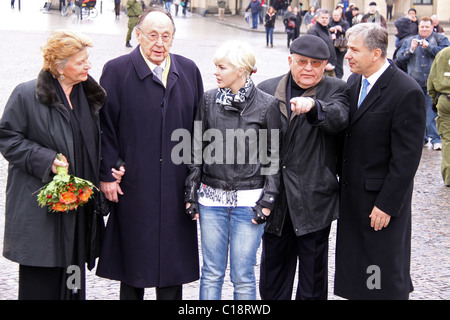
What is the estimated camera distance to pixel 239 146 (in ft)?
14.4

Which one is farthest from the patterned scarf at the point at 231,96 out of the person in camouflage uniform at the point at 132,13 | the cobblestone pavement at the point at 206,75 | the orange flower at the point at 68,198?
the person in camouflage uniform at the point at 132,13

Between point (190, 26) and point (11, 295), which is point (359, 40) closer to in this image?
point (11, 295)

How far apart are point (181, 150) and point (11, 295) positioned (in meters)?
1.76

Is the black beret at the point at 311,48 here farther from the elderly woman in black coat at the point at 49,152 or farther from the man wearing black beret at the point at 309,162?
the elderly woman in black coat at the point at 49,152

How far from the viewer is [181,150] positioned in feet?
14.9

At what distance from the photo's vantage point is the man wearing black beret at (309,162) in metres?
4.48

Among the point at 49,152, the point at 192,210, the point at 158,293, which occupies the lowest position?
the point at 158,293

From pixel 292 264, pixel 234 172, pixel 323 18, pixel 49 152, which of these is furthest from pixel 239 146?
pixel 323 18

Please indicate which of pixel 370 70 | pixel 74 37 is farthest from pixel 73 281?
pixel 370 70

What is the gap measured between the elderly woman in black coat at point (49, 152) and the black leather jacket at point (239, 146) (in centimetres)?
62

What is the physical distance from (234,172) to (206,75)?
41.8 feet

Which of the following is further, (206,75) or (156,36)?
(206,75)

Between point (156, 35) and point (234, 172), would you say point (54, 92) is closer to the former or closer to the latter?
point (156, 35)

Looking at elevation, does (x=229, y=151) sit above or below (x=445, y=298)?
above
